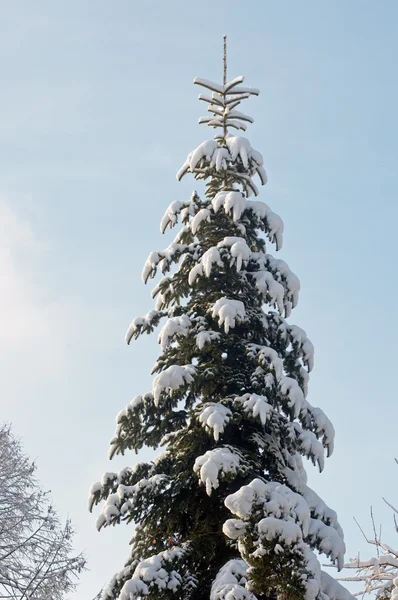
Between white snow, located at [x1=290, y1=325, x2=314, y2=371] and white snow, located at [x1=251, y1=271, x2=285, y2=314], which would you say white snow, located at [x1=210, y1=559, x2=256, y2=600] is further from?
white snow, located at [x1=251, y1=271, x2=285, y2=314]

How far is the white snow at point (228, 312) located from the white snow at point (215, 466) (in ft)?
6.69

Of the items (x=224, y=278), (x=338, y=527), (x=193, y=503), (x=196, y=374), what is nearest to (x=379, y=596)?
(x=338, y=527)

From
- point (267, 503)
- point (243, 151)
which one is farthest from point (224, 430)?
point (243, 151)

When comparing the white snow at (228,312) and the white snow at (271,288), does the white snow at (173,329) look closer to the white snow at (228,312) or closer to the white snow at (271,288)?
the white snow at (228,312)

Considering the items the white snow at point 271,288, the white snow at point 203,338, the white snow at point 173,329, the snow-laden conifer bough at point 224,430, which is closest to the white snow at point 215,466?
the snow-laden conifer bough at point 224,430

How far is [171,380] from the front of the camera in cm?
1119

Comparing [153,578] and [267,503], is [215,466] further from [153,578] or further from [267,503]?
[153,578]

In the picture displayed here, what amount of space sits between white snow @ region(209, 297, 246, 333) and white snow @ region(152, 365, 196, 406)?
0.94m

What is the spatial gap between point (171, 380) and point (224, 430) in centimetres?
118

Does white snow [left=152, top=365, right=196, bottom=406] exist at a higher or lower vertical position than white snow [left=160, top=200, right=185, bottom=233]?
lower

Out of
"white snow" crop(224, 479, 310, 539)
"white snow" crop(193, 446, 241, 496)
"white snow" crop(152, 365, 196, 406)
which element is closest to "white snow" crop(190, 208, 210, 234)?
"white snow" crop(152, 365, 196, 406)

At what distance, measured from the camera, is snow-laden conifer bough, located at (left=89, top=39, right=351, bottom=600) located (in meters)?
9.31

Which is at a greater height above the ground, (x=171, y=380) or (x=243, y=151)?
(x=243, y=151)

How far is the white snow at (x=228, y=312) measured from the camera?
11.3 metres
